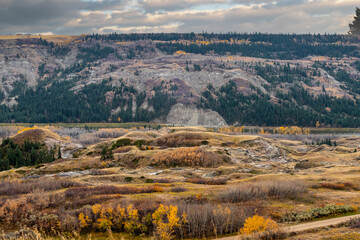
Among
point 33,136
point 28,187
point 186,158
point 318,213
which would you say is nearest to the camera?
point 318,213

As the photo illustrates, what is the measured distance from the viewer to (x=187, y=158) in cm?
6119

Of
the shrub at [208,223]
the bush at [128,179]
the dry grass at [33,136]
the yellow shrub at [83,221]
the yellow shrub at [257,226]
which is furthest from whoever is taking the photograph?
the dry grass at [33,136]

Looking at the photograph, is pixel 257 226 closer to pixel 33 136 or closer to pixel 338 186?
pixel 338 186

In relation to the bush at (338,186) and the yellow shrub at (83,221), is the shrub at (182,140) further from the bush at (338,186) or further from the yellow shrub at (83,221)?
the yellow shrub at (83,221)

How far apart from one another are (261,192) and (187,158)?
33.4m

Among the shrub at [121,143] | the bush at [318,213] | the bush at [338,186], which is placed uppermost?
the bush at [318,213]

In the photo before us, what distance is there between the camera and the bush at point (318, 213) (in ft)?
73.4

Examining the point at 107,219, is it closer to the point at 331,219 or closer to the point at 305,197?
the point at 331,219

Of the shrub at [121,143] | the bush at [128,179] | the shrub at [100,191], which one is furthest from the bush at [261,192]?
the shrub at [121,143]

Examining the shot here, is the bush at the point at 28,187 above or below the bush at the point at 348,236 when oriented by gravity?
below

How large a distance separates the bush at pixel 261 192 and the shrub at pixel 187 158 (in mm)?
30294

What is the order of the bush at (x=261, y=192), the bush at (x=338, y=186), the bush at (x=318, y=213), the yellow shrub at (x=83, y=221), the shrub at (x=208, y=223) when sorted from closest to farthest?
the shrub at (x=208, y=223) → the yellow shrub at (x=83, y=221) → the bush at (x=318, y=213) → the bush at (x=261, y=192) → the bush at (x=338, y=186)

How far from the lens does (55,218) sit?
2131cm

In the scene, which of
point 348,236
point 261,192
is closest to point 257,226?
point 348,236
